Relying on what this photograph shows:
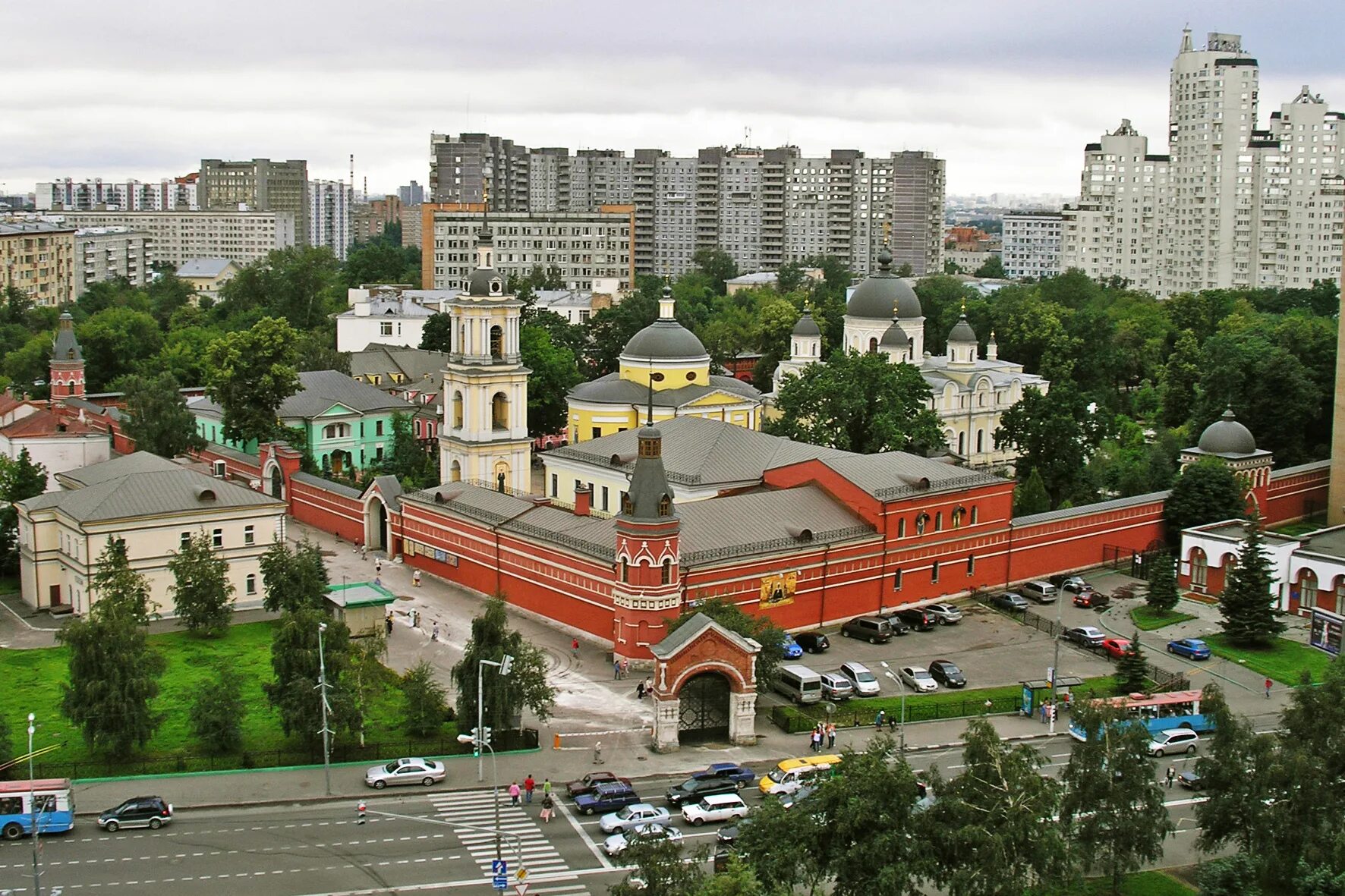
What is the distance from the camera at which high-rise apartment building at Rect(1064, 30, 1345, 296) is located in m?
138

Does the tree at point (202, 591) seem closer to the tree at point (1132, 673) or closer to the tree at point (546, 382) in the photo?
the tree at point (1132, 673)

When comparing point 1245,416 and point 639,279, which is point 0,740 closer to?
point 1245,416

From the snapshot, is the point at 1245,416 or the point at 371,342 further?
the point at 371,342

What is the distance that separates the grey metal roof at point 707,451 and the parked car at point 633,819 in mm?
23873

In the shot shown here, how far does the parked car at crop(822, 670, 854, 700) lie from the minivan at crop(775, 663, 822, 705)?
271 millimetres

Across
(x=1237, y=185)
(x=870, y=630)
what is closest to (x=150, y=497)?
(x=870, y=630)

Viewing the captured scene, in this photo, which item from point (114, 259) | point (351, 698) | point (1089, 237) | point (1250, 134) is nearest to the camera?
point (351, 698)

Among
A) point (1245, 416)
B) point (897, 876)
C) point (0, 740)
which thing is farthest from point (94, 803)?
point (1245, 416)

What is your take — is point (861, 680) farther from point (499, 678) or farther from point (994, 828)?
point (994, 828)

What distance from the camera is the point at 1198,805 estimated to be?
107 feet

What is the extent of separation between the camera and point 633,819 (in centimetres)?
3406

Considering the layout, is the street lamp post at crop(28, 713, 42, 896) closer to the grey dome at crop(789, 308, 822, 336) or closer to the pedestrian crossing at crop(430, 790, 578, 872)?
the pedestrian crossing at crop(430, 790, 578, 872)

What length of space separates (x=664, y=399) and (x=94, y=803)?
3780 centimetres

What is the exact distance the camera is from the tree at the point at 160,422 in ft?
233
